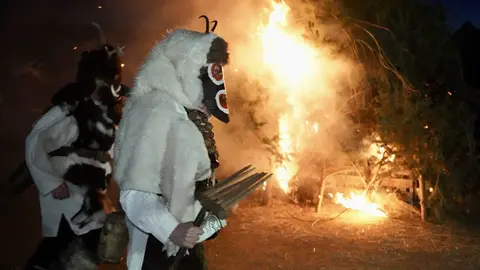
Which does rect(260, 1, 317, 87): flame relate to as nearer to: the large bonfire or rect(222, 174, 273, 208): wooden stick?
the large bonfire

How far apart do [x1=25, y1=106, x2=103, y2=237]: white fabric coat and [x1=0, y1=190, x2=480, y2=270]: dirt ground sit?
1.31 m

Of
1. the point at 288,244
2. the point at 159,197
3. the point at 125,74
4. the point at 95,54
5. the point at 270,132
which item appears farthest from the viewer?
the point at 125,74

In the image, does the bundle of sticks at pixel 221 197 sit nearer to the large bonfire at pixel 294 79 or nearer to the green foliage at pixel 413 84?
the green foliage at pixel 413 84

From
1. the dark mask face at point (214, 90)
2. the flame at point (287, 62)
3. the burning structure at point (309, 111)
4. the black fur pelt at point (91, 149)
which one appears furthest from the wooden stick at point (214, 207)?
the flame at point (287, 62)

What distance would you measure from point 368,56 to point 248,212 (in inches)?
121

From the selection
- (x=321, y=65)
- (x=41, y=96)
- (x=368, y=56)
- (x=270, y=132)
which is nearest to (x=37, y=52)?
(x=41, y=96)

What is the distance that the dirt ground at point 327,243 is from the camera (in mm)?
4938

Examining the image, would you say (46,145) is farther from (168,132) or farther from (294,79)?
(294,79)

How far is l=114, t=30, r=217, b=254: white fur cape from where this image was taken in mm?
2078

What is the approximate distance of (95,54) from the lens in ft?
11.6

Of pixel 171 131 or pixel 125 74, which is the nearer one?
pixel 171 131

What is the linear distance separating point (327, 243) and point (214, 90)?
3.87 m

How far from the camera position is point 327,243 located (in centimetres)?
565

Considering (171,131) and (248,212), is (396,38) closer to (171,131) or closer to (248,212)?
(248,212)
